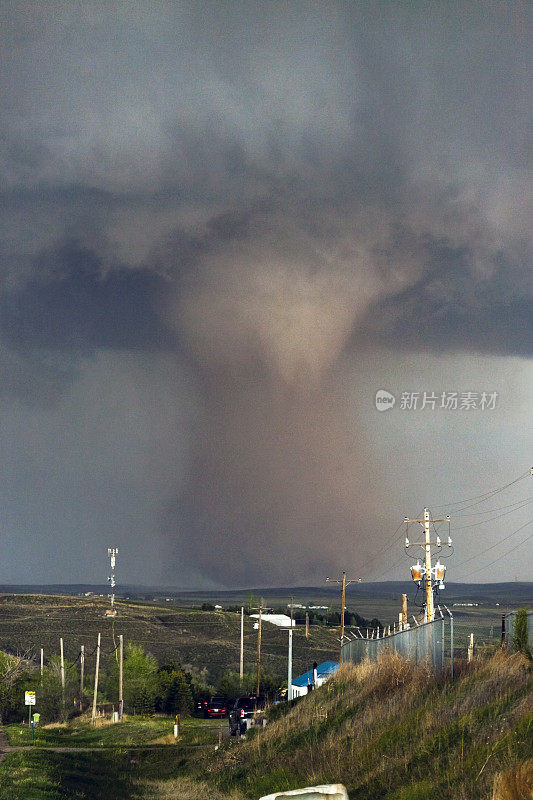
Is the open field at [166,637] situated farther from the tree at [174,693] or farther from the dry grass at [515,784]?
the dry grass at [515,784]

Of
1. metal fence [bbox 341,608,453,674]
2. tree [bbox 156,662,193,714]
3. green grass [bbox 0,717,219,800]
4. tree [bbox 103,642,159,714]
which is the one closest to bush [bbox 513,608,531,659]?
metal fence [bbox 341,608,453,674]

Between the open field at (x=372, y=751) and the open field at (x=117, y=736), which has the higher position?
the open field at (x=372, y=751)

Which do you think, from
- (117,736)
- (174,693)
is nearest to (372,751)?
(117,736)

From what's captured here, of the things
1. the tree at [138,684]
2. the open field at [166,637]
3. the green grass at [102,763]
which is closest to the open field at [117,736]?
the green grass at [102,763]

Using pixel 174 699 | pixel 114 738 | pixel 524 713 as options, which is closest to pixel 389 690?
pixel 524 713

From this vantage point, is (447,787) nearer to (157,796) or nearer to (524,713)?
(524,713)

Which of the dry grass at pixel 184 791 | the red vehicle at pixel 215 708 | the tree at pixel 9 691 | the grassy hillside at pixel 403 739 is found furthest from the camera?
the tree at pixel 9 691
